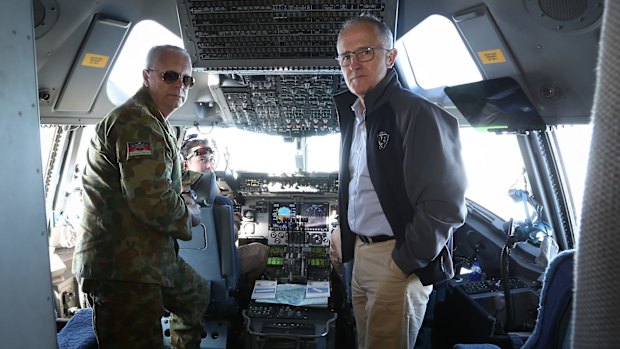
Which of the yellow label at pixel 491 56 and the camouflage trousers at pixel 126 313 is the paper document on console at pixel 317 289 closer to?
the camouflage trousers at pixel 126 313

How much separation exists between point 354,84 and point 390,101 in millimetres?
171

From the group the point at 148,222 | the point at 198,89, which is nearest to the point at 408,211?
the point at 148,222

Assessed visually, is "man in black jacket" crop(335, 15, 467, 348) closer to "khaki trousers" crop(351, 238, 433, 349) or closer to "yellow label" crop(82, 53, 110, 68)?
"khaki trousers" crop(351, 238, 433, 349)

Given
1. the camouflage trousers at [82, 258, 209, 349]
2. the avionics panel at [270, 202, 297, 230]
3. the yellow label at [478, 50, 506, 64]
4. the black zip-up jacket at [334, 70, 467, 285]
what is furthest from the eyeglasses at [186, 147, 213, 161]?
the yellow label at [478, 50, 506, 64]

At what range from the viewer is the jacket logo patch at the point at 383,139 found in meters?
1.66

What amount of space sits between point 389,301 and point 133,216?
1163mm

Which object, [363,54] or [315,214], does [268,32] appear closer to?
[363,54]

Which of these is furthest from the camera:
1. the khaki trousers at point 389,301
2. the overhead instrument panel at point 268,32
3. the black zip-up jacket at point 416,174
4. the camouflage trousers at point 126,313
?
the overhead instrument panel at point 268,32

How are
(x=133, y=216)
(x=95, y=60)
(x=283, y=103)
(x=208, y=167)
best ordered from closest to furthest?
1. (x=133, y=216)
2. (x=95, y=60)
3. (x=283, y=103)
4. (x=208, y=167)

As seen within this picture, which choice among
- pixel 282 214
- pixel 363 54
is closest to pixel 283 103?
pixel 282 214

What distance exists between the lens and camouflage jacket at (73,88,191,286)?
1684 millimetres

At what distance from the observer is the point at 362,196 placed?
5.76ft

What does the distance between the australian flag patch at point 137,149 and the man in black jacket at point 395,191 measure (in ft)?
2.96

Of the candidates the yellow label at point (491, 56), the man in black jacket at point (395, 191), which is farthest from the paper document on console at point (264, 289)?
the yellow label at point (491, 56)
